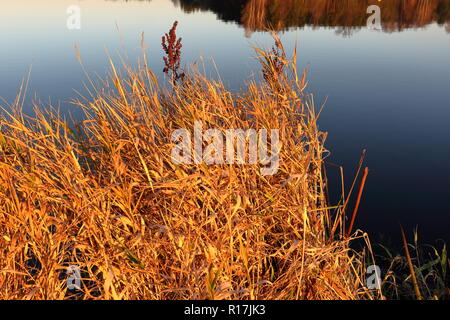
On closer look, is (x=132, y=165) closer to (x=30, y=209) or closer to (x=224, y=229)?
(x=30, y=209)

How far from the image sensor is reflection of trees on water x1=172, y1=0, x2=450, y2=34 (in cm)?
1452

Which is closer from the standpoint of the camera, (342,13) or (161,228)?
(161,228)

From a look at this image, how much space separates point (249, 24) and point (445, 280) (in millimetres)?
12219

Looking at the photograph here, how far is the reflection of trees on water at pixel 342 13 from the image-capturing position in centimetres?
1452

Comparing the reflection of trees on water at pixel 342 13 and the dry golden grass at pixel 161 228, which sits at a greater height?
the reflection of trees on water at pixel 342 13

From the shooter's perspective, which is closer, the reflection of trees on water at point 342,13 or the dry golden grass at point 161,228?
the dry golden grass at point 161,228

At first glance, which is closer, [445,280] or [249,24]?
[445,280]

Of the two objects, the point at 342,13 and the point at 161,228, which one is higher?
the point at 342,13

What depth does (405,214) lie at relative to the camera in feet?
14.4

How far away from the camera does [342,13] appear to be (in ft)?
51.7

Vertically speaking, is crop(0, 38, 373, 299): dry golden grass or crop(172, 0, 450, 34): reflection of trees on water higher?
crop(172, 0, 450, 34): reflection of trees on water

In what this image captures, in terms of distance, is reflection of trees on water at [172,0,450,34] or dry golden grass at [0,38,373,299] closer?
dry golden grass at [0,38,373,299]
